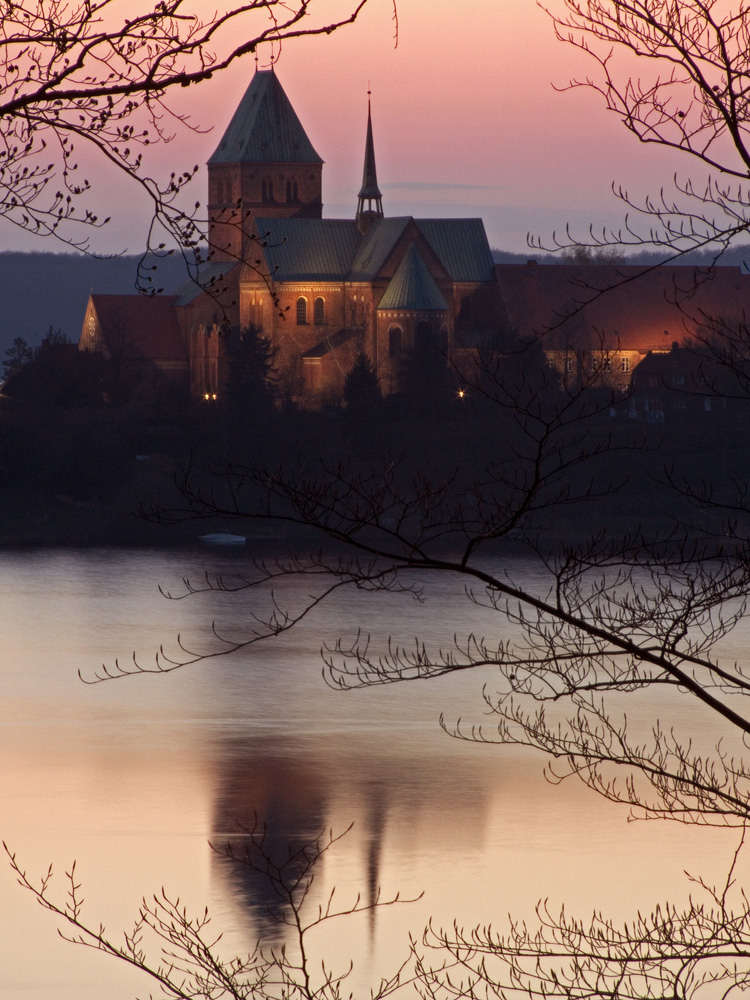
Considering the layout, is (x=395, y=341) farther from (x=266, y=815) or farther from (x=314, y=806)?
(x=266, y=815)

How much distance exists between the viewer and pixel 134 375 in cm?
7269

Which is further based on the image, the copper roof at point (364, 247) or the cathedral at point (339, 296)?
the copper roof at point (364, 247)

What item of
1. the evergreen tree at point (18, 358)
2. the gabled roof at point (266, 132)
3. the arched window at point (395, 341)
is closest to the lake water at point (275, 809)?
the arched window at point (395, 341)

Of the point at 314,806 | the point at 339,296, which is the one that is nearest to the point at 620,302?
the point at 339,296

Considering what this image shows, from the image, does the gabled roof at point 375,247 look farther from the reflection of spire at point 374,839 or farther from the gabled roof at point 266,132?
the reflection of spire at point 374,839

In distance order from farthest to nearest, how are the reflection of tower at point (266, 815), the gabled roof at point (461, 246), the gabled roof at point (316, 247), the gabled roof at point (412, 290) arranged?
1. the gabled roof at point (461, 246)
2. the gabled roof at point (316, 247)
3. the gabled roof at point (412, 290)
4. the reflection of tower at point (266, 815)

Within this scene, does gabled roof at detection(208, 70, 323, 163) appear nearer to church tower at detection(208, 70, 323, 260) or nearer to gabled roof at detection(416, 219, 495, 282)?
church tower at detection(208, 70, 323, 260)

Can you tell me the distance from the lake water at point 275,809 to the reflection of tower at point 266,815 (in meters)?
0.06

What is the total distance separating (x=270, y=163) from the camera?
80.2 meters

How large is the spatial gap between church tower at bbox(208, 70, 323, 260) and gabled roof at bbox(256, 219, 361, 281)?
15.5 ft

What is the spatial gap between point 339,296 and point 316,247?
3.48 metres

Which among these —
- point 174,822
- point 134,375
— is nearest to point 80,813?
point 174,822

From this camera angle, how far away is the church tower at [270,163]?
263ft

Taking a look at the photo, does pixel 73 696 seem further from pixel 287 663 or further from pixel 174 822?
pixel 174 822
